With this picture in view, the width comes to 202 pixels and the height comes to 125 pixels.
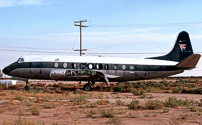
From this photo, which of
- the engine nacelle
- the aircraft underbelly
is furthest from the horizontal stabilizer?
the engine nacelle

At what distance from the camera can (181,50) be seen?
32.6m

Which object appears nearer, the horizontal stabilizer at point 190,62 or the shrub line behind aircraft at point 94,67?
the horizontal stabilizer at point 190,62

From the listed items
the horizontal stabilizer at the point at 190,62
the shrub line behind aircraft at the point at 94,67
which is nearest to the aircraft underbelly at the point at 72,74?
the shrub line behind aircraft at the point at 94,67

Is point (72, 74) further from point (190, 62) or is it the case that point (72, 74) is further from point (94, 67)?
point (190, 62)

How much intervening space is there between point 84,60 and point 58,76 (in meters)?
4.13

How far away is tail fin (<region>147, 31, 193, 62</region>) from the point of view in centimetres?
3244

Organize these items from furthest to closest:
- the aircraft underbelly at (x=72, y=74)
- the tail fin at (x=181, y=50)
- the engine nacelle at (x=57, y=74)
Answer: the tail fin at (x=181, y=50)
the aircraft underbelly at (x=72, y=74)
the engine nacelle at (x=57, y=74)

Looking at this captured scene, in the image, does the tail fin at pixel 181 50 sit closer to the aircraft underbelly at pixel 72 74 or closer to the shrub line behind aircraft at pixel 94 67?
the shrub line behind aircraft at pixel 94 67

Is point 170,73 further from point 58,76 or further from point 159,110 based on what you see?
point 159,110

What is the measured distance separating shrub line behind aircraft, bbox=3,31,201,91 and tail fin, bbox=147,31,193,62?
154 mm

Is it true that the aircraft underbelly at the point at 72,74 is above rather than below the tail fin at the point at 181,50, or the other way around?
below

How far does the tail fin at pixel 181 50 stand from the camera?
32438 mm

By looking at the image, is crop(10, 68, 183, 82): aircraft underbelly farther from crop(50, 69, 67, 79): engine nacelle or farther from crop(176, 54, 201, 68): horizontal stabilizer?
crop(176, 54, 201, 68): horizontal stabilizer

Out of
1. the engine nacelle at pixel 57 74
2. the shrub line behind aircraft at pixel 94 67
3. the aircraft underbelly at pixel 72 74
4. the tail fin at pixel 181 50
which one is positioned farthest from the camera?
the tail fin at pixel 181 50
